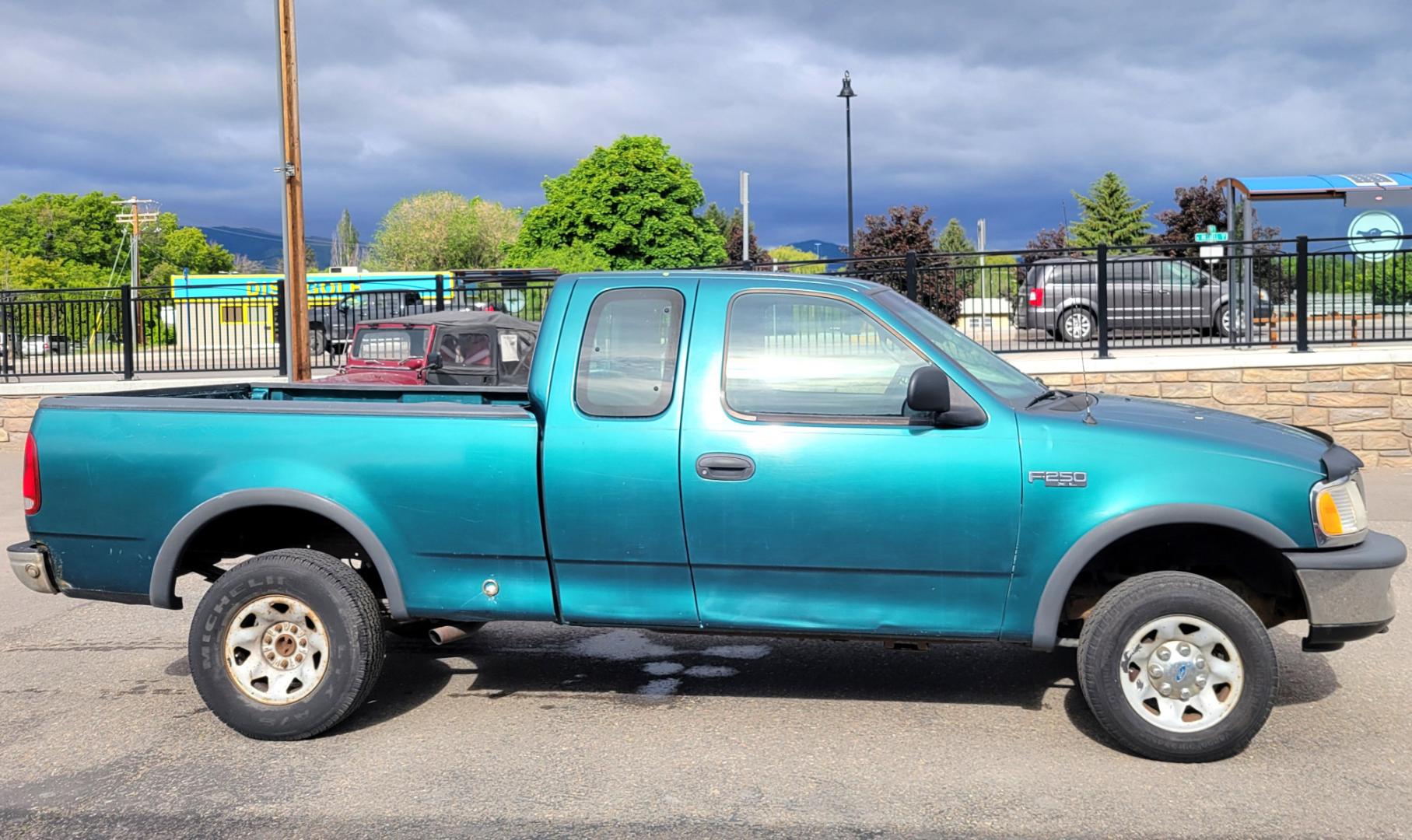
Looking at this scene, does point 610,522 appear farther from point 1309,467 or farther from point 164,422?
point 1309,467

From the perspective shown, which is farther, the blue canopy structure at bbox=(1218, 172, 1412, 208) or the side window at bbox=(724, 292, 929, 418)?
the blue canopy structure at bbox=(1218, 172, 1412, 208)

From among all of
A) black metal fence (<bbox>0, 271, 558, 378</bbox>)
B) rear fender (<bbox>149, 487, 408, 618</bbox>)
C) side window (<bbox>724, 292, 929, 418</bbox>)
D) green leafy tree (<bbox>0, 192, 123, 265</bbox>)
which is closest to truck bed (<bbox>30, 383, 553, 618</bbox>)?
rear fender (<bbox>149, 487, 408, 618</bbox>)

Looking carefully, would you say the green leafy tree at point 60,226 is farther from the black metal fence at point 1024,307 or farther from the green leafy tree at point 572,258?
the black metal fence at point 1024,307

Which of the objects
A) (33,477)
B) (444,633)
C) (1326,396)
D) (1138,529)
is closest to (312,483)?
(444,633)

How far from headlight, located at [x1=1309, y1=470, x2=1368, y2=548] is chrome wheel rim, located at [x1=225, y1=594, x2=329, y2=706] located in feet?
12.9

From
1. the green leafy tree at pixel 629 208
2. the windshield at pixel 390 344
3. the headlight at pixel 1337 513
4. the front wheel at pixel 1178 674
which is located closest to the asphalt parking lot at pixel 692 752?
the front wheel at pixel 1178 674

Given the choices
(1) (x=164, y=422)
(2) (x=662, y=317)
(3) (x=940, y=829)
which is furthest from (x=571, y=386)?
(3) (x=940, y=829)

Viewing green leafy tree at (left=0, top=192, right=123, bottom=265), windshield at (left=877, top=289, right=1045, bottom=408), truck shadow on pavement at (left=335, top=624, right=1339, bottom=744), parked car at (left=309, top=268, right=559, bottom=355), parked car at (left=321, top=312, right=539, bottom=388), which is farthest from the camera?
green leafy tree at (left=0, top=192, right=123, bottom=265)

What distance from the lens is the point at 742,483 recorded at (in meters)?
5.01

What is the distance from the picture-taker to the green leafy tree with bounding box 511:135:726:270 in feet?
177

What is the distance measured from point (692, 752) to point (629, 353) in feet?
5.36

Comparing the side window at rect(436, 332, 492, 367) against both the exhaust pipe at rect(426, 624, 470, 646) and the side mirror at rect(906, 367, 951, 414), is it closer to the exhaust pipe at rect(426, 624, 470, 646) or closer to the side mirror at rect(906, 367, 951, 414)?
the exhaust pipe at rect(426, 624, 470, 646)

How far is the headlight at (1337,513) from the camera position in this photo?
4793 mm

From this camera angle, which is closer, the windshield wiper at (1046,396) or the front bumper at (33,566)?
the windshield wiper at (1046,396)
